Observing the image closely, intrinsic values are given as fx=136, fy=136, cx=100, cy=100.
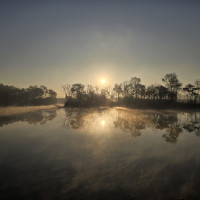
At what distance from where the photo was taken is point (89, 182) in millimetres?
6230

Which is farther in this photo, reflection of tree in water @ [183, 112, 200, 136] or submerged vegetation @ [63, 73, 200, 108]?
submerged vegetation @ [63, 73, 200, 108]

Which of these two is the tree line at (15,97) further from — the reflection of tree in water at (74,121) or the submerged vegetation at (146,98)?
the reflection of tree in water at (74,121)

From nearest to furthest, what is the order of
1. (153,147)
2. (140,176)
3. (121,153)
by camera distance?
(140,176), (121,153), (153,147)

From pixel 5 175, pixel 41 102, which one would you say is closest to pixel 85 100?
pixel 41 102

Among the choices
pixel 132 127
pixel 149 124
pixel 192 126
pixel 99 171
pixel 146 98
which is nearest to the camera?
pixel 99 171

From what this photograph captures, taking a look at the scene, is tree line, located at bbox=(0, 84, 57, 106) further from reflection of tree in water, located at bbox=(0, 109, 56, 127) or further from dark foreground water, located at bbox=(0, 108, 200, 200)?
dark foreground water, located at bbox=(0, 108, 200, 200)

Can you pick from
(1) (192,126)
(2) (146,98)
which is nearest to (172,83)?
(2) (146,98)

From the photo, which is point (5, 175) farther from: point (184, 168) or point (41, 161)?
point (184, 168)

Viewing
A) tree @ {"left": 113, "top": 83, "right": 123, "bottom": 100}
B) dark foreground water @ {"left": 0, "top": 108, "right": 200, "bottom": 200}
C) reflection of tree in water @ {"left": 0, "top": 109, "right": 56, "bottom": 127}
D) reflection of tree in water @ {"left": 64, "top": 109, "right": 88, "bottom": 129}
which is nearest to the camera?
dark foreground water @ {"left": 0, "top": 108, "right": 200, "bottom": 200}

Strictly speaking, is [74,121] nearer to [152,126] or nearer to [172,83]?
[152,126]

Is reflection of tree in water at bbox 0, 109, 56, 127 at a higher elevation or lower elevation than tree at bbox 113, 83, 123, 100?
lower

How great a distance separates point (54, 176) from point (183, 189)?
586cm

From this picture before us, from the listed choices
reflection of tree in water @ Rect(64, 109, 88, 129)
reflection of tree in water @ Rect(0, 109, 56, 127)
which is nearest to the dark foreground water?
reflection of tree in water @ Rect(64, 109, 88, 129)

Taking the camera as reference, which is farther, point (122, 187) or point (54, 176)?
point (54, 176)
